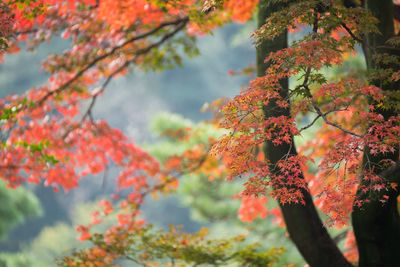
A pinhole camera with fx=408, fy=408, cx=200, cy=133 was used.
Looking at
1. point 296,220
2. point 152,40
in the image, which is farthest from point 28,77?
Answer: point 296,220

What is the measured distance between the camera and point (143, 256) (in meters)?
3.92

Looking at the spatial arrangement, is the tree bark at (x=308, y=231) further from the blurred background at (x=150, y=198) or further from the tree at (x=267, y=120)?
the blurred background at (x=150, y=198)

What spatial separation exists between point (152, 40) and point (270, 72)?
149 inches

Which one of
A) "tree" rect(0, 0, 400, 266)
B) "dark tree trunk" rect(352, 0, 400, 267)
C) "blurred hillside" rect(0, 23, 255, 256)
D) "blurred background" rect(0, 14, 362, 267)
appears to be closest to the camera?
"tree" rect(0, 0, 400, 266)

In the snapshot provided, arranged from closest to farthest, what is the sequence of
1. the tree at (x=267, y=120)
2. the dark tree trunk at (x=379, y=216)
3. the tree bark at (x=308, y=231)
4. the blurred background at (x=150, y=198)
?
the tree at (x=267, y=120), the dark tree trunk at (x=379, y=216), the tree bark at (x=308, y=231), the blurred background at (x=150, y=198)

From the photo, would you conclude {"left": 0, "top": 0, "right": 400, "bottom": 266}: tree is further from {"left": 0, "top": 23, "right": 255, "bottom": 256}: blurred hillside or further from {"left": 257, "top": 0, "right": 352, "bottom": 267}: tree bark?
{"left": 0, "top": 23, "right": 255, "bottom": 256}: blurred hillside

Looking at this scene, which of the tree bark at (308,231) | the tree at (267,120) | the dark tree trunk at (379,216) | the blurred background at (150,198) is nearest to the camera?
the tree at (267,120)

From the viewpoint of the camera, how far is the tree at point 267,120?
6.97 feet

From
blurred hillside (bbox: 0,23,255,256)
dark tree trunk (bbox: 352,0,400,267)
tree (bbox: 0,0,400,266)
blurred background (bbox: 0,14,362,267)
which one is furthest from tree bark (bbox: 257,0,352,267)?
blurred hillside (bbox: 0,23,255,256)

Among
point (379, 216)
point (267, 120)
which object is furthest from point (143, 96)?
point (267, 120)

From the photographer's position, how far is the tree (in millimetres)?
2123

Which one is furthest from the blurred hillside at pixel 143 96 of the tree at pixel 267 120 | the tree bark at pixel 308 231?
the tree bark at pixel 308 231

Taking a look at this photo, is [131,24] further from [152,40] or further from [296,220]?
[296,220]

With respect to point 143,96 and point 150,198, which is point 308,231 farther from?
point 143,96
